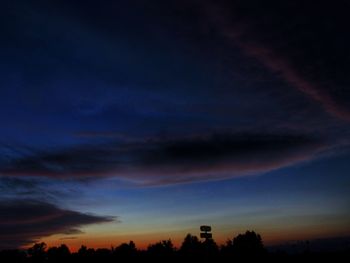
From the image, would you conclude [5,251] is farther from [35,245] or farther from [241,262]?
[241,262]

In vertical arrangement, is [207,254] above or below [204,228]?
below

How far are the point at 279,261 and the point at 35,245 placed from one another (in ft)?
265

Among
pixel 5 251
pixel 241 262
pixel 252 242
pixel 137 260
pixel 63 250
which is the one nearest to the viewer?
pixel 241 262

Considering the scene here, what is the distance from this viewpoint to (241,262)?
41.4 meters

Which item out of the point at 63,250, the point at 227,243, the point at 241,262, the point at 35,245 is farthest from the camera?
the point at 63,250

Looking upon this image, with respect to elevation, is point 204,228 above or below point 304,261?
above

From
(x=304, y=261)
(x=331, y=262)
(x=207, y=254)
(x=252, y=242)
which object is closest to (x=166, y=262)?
(x=304, y=261)

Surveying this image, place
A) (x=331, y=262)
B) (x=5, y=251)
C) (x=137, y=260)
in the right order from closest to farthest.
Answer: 1. (x=331, y=262)
2. (x=137, y=260)
3. (x=5, y=251)

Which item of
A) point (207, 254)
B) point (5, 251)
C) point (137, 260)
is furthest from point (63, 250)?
point (207, 254)

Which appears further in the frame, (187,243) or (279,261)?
(187,243)

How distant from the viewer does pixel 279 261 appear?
142 feet

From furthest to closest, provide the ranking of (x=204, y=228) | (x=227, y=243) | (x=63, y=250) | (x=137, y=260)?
(x=63, y=250) → (x=227, y=243) → (x=137, y=260) → (x=204, y=228)

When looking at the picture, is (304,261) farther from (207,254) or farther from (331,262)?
(207,254)

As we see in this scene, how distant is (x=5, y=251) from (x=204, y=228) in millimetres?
110498
